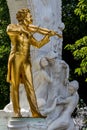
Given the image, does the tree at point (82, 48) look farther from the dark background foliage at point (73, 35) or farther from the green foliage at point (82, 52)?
the dark background foliage at point (73, 35)

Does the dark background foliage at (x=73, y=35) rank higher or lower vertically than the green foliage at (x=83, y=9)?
lower

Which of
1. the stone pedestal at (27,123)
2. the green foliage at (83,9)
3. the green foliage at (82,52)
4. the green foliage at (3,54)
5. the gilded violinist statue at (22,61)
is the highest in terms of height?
the gilded violinist statue at (22,61)

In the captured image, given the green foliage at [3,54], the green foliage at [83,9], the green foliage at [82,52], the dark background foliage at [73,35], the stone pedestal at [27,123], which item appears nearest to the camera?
the stone pedestal at [27,123]

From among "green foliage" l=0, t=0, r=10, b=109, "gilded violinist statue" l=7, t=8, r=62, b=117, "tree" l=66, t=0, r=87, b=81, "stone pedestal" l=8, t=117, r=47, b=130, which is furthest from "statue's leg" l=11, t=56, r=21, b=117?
"green foliage" l=0, t=0, r=10, b=109

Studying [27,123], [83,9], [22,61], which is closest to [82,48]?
[83,9]

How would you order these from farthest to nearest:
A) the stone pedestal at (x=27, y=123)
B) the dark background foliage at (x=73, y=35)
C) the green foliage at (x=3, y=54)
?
the dark background foliage at (x=73, y=35) < the green foliage at (x=3, y=54) < the stone pedestal at (x=27, y=123)

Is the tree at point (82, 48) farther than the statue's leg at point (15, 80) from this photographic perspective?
Yes

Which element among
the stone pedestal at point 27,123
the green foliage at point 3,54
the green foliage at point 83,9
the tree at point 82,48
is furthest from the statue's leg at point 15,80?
the green foliage at point 3,54

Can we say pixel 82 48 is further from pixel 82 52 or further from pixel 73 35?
pixel 73 35

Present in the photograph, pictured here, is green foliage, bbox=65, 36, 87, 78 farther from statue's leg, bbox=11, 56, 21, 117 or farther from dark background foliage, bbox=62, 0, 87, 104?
statue's leg, bbox=11, 56, 21, 117

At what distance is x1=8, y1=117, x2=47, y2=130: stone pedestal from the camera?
11.5 m

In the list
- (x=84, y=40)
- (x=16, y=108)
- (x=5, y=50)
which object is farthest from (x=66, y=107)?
(x=5, y=50)

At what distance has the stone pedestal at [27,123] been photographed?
11.5 metres

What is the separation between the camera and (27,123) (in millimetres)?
11500
